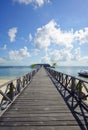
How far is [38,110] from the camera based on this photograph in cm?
691

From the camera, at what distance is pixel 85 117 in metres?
5.91

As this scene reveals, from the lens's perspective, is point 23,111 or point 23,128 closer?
point 23,128

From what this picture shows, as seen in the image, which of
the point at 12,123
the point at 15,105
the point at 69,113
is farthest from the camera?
the point at 15,105

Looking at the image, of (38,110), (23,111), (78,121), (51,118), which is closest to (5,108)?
(23,111)

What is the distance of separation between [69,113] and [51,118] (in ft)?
2.80

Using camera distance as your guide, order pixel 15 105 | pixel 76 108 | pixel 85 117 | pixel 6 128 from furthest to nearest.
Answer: pixel 15 105 → pixel 76 108 → pixel 85 117 → pixel 6 128

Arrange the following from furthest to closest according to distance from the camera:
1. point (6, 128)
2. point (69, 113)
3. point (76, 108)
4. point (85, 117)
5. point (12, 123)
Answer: point (76, 108), point (69, 113), point (85, 117), point (12, 123), point (6, 128)

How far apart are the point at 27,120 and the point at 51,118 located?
0.75 metres

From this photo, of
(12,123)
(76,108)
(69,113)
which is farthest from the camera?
(76,108)

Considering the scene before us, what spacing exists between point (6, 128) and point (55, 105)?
10.1 ft

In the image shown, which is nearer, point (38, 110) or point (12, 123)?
point (12, 123)

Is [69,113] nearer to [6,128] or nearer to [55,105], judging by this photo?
[55,105]

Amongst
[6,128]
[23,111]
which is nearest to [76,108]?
[23,111]

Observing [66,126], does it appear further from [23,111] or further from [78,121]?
[23,111]
